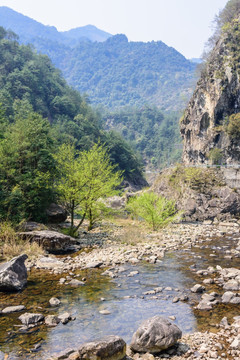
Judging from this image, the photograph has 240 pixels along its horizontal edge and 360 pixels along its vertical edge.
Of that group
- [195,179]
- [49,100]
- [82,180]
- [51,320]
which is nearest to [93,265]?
[51,320]

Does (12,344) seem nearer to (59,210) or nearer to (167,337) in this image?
(167,337)

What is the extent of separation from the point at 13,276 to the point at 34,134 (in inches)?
546

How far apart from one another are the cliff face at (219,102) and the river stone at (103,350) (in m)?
50.6

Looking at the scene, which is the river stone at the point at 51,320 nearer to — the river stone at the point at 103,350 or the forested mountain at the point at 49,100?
the river stone at the point at 103,350

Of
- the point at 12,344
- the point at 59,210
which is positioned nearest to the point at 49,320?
the point at 12,344

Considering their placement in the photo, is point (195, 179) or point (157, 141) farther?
point (157, 141)

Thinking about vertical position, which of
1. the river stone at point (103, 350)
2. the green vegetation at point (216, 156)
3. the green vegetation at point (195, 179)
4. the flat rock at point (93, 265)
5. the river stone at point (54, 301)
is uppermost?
the green vegetation at point (216, 156)

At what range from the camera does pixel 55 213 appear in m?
24.8

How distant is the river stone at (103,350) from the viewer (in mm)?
7277

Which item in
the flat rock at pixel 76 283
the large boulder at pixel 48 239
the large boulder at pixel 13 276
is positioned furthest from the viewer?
the large boulder at pixel 48 239

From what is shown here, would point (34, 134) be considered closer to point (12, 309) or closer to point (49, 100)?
point (12, 309)

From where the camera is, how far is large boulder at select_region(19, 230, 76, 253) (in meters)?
18.9

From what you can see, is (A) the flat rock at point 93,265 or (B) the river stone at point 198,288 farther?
(A) the flat rock at point 93,265

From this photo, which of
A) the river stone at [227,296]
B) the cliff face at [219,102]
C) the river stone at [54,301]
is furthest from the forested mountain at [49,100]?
the river stone at [227,296]
